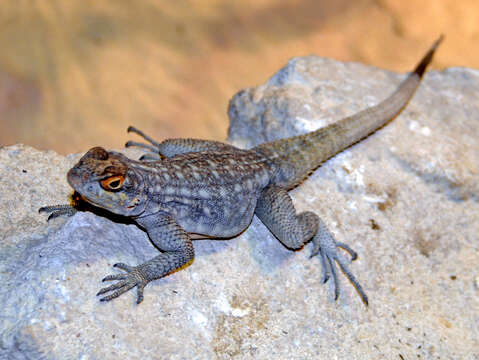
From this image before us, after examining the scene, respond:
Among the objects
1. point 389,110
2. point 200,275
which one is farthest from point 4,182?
point 389,110

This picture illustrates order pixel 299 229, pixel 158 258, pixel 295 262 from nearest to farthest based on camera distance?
pixel 158 258
pixel 299 229
pixel 295 262

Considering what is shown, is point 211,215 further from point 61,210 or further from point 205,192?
point 61,210

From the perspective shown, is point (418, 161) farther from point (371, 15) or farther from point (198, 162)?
point (371, 15)

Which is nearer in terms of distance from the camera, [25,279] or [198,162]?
[25,279]

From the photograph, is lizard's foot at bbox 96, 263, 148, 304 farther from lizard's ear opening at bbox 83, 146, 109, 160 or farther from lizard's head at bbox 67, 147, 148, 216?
lizard's ear opening at bbox 83, 146, 109, 160

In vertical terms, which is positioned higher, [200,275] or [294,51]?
[294,51]

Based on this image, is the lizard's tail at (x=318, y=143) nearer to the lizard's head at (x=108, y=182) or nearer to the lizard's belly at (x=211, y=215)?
the lizard's belly at (x=211, y=215)

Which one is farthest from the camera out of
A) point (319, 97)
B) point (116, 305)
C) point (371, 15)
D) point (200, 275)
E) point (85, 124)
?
point (371, 15)

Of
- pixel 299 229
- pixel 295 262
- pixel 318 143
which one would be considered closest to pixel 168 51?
pixel 318 143
